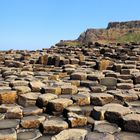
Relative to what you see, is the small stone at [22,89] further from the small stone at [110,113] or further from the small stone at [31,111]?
the small stone at [110,113]

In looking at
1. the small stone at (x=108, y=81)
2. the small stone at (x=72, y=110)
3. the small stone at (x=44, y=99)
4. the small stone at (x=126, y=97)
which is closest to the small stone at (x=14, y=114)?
the small stone at (x=44, y=99)

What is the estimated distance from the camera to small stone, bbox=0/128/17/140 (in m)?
3.82

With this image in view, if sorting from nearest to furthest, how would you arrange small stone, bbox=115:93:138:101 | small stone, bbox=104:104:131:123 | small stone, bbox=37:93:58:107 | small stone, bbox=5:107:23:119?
small stone, bbox=104:104:131:123, small stone, bbox=5:107:23:119, small stone, bbox=37:93:58:107, small stone, bbox=115:93:138:101

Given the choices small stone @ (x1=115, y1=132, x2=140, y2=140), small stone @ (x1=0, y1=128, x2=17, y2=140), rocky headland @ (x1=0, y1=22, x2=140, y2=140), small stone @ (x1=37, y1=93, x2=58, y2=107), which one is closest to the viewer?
small stone @ (x1=0, y1=128, x2=17, y2=140)

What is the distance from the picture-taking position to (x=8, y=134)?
392cm

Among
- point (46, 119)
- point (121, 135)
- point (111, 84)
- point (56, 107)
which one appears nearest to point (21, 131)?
point (46, 119)

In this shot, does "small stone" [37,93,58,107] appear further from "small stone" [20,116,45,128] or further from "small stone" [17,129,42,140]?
"small stone" [17,129,42,140]

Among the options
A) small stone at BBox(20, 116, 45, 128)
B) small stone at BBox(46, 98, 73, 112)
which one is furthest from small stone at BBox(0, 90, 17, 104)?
small stone at BBox(20, 116, 45, 128)

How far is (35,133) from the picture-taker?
416 cm

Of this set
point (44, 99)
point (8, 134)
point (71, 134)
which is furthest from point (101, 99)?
point (8, 134)

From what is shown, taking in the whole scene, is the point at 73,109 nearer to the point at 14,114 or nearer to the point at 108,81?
the point at 14,114

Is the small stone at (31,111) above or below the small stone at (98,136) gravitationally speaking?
above

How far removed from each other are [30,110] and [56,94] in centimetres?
87

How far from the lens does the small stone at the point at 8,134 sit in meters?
3.82
